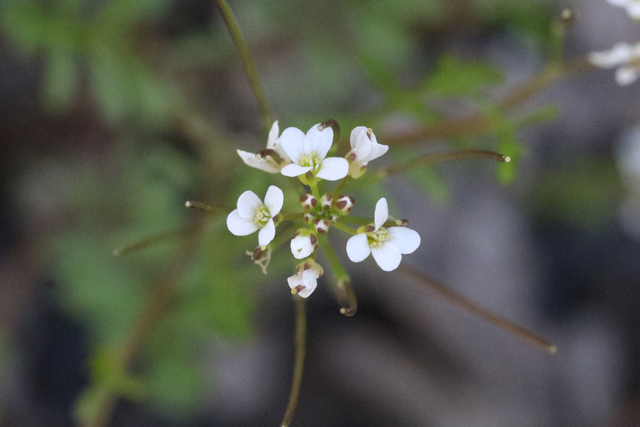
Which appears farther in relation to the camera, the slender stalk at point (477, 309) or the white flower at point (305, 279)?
the slender stalk at point (477, 309)

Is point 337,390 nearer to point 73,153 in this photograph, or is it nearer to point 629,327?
point 629,327

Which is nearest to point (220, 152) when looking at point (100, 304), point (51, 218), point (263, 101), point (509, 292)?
point (263, 101)

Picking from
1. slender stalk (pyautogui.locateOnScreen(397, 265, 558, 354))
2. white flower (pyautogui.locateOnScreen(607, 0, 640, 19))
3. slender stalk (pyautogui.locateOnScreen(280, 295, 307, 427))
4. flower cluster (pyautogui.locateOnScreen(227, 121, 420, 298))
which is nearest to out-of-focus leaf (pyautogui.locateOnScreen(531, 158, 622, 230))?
white flower (pyautogui.locateOnScreen(607, 0, 640, 19))

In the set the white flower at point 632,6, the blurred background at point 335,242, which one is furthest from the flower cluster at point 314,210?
the blurred background at point 335,242

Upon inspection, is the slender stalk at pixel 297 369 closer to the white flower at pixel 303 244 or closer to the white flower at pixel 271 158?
the white flower at pixel 303 244

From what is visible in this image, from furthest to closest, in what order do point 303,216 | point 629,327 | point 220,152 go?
point 629,327, point 220,152, point 303,216

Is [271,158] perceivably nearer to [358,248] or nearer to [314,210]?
[314,210]

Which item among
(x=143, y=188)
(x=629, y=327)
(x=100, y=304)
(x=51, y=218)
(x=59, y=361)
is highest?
(x=629, y=327)
